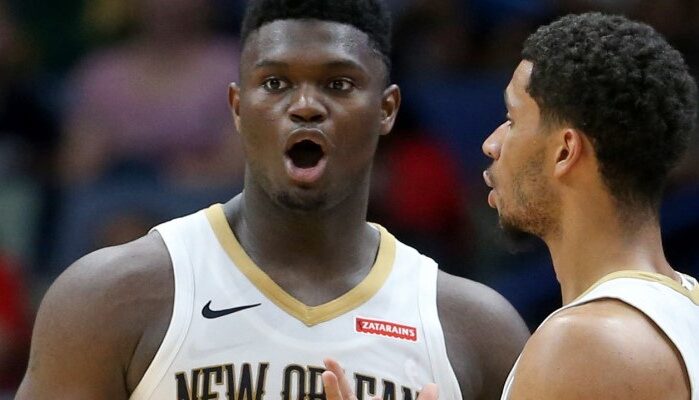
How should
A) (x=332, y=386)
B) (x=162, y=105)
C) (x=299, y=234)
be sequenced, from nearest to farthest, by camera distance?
(x=332, y=386) < (x=299, y=234) < (x=162, y=105)

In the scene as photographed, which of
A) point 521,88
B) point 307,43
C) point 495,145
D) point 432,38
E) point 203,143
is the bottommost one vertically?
point 495,145

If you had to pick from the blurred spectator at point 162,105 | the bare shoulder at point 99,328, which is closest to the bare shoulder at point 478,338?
the bare shoulder at point 99,328

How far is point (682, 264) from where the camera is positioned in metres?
7.00

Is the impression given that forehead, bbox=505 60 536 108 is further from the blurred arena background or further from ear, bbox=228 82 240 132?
the blurred arena background

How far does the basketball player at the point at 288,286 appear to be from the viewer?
13.3 feet

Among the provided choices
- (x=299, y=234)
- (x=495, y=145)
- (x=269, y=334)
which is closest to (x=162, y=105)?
(x=299, y=234)

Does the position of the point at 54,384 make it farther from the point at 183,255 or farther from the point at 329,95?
the point at 329,95

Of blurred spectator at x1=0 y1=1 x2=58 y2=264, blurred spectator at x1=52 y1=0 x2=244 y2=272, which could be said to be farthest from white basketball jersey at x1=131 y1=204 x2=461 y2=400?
blurred spectator at x1=0 y1=1 x2=58 y2=264

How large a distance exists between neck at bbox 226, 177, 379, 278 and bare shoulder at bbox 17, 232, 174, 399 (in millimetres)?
336

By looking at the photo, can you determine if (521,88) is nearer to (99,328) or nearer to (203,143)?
(99,328)

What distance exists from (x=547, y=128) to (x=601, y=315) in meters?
0.61

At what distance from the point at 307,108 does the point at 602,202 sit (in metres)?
1.01

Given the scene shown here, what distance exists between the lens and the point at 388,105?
14.8 feet

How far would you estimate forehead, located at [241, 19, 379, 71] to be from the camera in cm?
425
